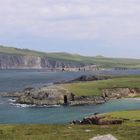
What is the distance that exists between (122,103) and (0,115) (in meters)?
45.9

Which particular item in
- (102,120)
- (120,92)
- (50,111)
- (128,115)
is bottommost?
(50,111)

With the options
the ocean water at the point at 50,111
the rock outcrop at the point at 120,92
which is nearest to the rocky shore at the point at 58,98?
the rock outcrop at the point at 120,92

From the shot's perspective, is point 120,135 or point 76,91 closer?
point 120,135

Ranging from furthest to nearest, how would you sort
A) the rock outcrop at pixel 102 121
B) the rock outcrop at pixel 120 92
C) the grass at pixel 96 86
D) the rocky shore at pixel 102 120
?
the rock outcrop at pixel 120 92, the grass at pixel 96 86, the rocky shore at pixel 102 120, the rock outcrop at pixel 102 121

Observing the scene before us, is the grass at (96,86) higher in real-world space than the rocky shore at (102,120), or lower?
higher

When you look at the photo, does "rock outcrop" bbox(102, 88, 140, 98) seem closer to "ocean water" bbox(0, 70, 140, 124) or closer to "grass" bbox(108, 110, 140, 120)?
"ocean water" bbox(0, 70, 140, 124)

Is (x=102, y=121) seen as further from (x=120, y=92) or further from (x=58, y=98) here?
(x=120, y=92)

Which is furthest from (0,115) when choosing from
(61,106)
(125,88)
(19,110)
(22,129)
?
(125,88)

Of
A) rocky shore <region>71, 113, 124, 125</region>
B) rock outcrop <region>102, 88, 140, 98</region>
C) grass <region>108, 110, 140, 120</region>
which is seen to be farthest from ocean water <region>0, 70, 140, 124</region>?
grass <region>108, 110, 140, 120</region>

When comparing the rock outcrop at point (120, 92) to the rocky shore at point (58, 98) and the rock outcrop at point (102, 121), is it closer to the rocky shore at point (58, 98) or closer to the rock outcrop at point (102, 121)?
the rocky shore at point (58, 98)

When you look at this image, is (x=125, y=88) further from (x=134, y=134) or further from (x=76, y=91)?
(x=134, y=134)

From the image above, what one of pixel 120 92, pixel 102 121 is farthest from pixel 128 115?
pixel 120 92

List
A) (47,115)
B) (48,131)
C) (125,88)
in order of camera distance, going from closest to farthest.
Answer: (48,131) → (47,115) → (125,88)

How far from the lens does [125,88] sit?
181875mm
